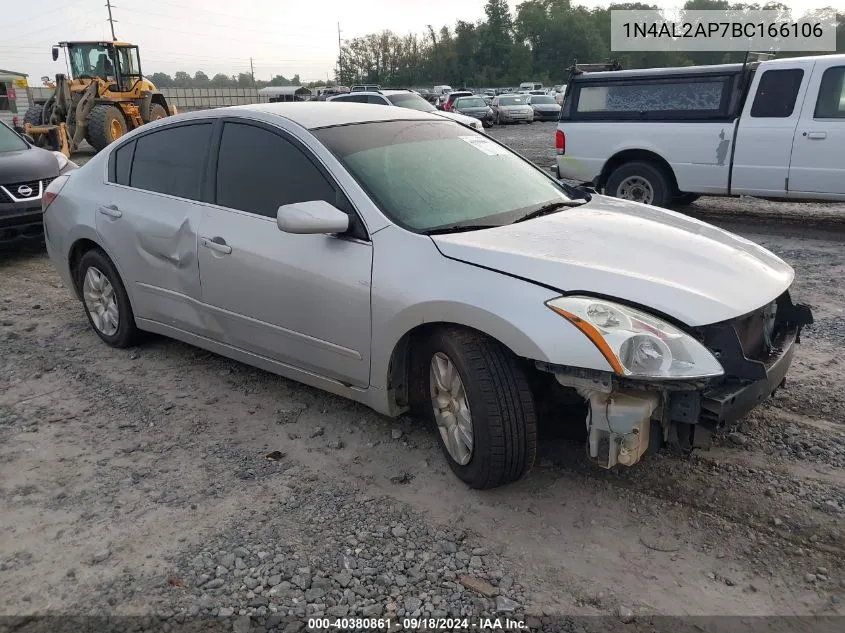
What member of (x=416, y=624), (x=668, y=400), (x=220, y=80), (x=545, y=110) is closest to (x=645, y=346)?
(x=668, y=400)

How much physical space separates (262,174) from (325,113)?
1.74 ft

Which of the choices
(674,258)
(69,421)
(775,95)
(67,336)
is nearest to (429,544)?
(674,258)

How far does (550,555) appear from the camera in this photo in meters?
2.75

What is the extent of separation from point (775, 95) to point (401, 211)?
6420mm

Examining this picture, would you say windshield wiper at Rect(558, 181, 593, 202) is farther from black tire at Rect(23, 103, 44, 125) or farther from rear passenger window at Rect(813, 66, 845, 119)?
black tire at Rect(23, 103, 44, 125)

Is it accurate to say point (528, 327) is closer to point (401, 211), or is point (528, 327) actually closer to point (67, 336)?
point (401, 211)

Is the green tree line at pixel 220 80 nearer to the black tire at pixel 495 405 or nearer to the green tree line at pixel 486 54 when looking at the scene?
the green tree line at pixel 486 54

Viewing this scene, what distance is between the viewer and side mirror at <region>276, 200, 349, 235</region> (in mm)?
3255

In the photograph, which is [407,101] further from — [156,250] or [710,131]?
[156,250]

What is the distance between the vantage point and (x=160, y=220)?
428 cm

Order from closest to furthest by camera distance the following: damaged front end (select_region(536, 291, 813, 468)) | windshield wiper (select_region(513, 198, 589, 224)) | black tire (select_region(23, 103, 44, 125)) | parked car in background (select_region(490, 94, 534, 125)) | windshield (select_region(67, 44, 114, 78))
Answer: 1. damaged front end (select_region(536, 291, 813, 468))
2. windshield wiper (select_region(513, 198, 589, 224))
3. black tire (select_region(23, 103, 44, 125))
4. windshield (select_region(67, 44, 114, 78))
5. parked car in background (select_region(490, 94, 534, 125))

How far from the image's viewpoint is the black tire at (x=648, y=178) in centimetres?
884

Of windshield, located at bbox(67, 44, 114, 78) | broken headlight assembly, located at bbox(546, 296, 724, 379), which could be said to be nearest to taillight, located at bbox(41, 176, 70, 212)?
broken headlight assembly, located at bbox(546, 296, 724, 379)

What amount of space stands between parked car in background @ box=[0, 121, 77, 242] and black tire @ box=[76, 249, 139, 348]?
282cm
